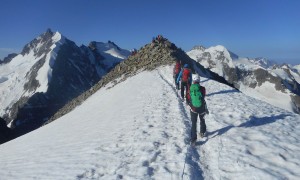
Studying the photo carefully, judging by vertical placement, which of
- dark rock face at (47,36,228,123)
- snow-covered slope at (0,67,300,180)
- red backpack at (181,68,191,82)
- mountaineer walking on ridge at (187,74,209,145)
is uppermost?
dark rock face at (47,36,228,123)

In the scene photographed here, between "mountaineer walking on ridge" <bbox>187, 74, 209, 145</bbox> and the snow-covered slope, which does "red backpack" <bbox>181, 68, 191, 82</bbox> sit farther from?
"mountaineer walking on ridge" <bbox>187, 74, 209, 145</bbox>

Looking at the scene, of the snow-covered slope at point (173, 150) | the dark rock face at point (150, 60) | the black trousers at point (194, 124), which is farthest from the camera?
the dark rock face at point (150, 60)

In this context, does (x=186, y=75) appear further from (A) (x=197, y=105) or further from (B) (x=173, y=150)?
(B) (x=173, y=150)

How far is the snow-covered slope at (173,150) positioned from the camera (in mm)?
12125

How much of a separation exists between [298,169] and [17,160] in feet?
43.5

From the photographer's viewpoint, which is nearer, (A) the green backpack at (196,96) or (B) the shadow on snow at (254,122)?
(A) the green backpack at (196,96)

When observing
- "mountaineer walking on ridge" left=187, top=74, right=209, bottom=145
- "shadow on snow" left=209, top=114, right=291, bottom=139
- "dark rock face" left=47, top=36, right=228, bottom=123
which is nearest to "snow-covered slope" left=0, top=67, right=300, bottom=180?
"shadow on snow" left=209, top=114, right=291, bottom=139

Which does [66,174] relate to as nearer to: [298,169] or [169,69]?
[298,169]

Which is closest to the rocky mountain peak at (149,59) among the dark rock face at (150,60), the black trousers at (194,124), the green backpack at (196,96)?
the dark rock face at (150,60)

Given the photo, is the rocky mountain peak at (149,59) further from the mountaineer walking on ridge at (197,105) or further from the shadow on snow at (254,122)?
the mountaineer walking on ridge at (197,105)

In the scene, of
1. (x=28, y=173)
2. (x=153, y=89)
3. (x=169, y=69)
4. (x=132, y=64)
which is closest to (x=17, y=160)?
(x=28, y=173)

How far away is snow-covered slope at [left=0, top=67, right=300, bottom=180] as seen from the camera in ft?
39.8

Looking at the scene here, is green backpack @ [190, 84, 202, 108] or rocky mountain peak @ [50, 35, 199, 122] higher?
rocky mountain peak @ [50, 35, 199, 122]

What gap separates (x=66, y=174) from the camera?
13008 millimetres
